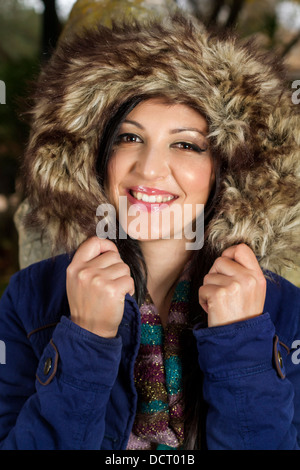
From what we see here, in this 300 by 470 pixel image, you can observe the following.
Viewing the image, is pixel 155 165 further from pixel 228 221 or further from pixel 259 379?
pixel 259 379

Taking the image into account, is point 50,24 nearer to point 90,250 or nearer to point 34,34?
point 34,34

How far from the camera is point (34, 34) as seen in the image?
5.93m

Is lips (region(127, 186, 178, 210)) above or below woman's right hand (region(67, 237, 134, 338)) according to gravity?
above

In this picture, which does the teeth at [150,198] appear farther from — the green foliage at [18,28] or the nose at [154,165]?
the green foliage at [18,28]

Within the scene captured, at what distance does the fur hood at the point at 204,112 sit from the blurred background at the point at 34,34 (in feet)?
2.89

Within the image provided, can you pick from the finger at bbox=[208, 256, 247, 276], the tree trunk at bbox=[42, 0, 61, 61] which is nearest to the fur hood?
the finger at bbox=[208, 256, 247, 276]

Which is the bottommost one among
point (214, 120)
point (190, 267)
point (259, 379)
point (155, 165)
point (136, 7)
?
point (259, 379)

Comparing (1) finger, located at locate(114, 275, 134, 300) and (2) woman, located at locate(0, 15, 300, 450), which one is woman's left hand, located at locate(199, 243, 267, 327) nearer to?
(2) woman, located at locate(0, 15, 300, 450)

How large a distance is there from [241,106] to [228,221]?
1.29ft

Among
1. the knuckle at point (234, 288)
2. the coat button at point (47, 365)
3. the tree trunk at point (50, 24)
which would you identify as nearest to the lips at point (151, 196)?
the knuckle at point (234, 288)

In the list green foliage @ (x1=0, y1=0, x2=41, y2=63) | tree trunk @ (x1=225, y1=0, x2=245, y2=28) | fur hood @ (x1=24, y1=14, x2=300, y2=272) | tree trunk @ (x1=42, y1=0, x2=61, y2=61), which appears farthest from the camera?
green foliage @ (x1=0, y1=0, x2=41, y2=63)

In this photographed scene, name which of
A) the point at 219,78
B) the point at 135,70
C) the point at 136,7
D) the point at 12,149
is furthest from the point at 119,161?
the point at 12,149

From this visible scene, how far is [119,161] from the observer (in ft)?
5.18

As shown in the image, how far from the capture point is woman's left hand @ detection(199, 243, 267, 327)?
4.27 ft
